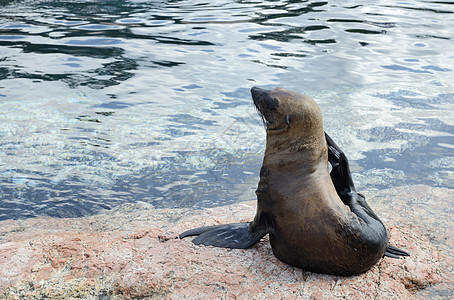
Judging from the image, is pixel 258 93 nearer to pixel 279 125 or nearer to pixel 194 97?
pixel 279 125

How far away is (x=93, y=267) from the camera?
3025mm

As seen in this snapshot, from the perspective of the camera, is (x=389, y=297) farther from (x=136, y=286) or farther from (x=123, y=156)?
(x=123, y=156)

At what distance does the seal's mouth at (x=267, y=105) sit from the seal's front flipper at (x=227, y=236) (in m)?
0.66

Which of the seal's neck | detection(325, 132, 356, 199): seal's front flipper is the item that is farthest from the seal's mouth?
detection(325, 132, 356, 199): seal's front flipper

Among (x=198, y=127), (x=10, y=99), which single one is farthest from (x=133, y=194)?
(x=10, y=99)

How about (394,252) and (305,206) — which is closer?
(305,206)

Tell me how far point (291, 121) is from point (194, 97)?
4.68m

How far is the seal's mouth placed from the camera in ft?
9.78

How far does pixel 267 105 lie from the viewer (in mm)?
3016

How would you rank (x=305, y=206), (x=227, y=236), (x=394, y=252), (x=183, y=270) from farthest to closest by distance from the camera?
(x=227, y=236), (x=394, y=252), (x=183, y=270), (x=305, y=206)

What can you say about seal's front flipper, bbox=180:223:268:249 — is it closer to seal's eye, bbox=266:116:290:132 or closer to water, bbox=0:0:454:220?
seal's eye, bbox=266:116:290:132

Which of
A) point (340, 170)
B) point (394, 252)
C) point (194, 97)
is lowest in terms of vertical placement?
point (194, 97)

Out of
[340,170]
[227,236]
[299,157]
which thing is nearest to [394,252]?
[340,170]

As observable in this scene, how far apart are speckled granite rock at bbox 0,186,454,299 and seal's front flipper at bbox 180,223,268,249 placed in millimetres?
49
